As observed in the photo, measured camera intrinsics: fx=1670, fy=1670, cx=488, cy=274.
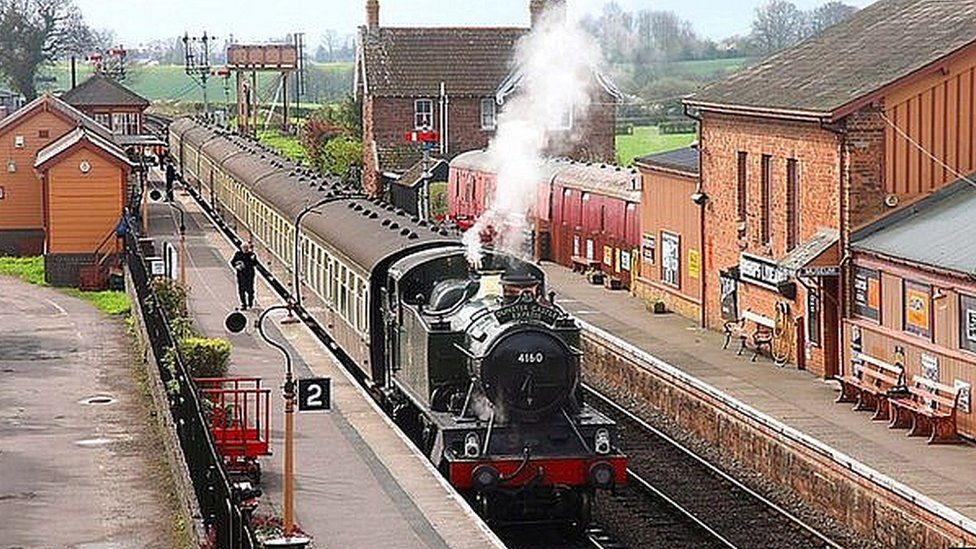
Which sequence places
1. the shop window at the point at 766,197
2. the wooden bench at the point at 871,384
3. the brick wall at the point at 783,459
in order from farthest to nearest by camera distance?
the shop window at the point at 766,197
the wooden bench at the point at 871,384
the brick wall at the point at 783,459

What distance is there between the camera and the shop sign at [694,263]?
34.7 metres

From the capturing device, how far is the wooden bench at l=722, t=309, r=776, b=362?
3000cm

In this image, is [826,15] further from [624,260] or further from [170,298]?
[170,298]

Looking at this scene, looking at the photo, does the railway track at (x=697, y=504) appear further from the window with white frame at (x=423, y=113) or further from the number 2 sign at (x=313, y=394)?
the window with white frame at (x=423, y=113)

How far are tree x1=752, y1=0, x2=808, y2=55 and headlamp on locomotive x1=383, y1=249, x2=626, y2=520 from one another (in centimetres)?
2969

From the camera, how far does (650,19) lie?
108 feet

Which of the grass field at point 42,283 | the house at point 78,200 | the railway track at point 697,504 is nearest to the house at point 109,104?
the grass field at point 42,283

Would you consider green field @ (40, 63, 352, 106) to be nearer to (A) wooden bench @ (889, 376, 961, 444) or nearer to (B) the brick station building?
(B) the brick station building

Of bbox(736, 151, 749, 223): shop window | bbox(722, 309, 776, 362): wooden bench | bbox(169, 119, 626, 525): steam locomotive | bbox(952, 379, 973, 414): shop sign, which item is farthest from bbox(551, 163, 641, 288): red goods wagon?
bbox(952, 379, 973, 414): shop sign

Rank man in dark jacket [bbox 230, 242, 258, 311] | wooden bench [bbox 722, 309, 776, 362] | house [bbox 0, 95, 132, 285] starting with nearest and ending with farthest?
wooden bench [bbox 722, 309, 776, 362], man in dark jacket [bbox 230, 242, 258, 311], house [bbox 0, 95, 132, 285]

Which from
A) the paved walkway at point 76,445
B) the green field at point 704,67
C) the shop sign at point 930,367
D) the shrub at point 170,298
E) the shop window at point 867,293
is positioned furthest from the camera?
the green field at point 704,67

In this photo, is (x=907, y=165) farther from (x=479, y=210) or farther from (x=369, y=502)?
(x=479, y=210)

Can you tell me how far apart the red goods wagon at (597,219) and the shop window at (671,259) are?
2.29 meters

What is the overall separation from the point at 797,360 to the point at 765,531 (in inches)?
338
